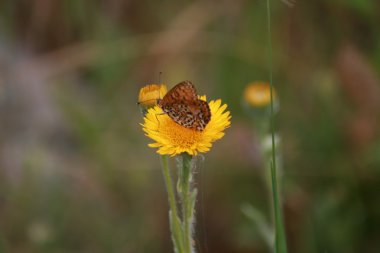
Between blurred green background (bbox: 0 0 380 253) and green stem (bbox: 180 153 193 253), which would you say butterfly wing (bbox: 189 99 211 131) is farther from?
blurred green background (bbox: 0 0 380 253)

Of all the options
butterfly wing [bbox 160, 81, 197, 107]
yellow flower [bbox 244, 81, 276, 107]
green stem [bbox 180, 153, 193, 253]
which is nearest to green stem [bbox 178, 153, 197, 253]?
green stem [bbox 180, 153, 193, 253]

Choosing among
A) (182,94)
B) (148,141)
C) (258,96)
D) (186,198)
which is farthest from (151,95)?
(148,141)

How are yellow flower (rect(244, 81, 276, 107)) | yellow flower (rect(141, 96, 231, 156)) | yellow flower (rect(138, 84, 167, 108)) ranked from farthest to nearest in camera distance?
yellow flower (rect(244, 81, 276, 107)) < yellow flower (rect(138, 84, 167, 108)) < yellow flower (rect(141, 96, 231, 156))

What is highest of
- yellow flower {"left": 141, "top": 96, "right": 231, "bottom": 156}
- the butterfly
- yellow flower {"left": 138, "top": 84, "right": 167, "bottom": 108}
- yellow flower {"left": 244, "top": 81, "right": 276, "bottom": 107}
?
yellow flower {"left": 244, "top": 81, "right": 276, "bottom": 107}

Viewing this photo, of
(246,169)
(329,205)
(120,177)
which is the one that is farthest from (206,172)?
(329,205)

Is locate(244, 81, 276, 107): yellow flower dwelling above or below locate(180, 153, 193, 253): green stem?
above

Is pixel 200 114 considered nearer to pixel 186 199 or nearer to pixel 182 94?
pixel 182 94
